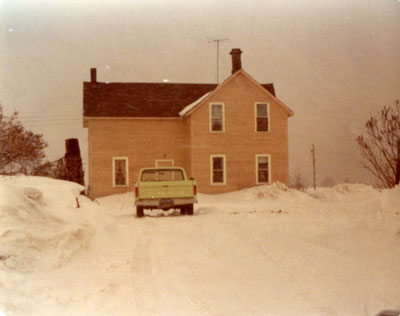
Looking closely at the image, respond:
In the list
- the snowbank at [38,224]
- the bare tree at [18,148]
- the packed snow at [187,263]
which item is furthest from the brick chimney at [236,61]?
the bare tree at [18,148]

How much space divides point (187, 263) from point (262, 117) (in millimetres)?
14610

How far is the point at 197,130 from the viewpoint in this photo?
2050 cm

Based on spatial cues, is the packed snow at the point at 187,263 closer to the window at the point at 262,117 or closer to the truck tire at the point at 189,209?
the truck tire at the point at 189,209

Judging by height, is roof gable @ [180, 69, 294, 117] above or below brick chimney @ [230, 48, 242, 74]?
below

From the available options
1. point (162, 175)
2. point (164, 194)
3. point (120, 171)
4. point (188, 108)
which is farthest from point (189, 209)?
point (188, 108)

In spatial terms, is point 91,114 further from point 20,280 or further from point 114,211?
point 20,280

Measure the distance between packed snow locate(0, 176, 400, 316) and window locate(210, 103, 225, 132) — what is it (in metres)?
10.7

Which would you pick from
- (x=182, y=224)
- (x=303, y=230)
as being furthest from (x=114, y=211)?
(x=303, y=230)

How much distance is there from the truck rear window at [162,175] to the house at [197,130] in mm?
3424

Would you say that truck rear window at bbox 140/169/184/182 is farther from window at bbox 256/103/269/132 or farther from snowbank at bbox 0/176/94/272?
window at bbox 256/103/269/132

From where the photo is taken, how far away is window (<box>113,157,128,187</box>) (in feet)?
55.1

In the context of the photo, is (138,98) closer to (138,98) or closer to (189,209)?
(138,98)

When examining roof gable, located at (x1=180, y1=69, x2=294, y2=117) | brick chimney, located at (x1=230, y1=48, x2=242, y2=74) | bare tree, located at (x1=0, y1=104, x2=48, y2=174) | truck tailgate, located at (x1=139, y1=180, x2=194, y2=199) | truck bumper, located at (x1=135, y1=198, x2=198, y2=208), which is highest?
brick chimney, located at (x1=230, y1=48, x2=242, y2=74)

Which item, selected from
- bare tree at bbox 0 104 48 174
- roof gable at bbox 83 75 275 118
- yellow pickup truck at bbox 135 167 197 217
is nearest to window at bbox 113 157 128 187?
roof gable at bbox 83 75 275 118
